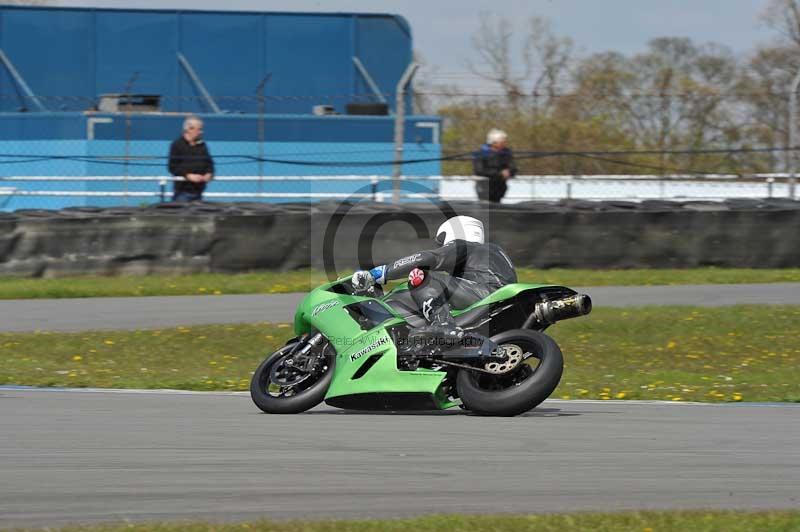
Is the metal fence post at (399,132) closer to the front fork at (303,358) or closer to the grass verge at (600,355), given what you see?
the grass verge at (600,355)

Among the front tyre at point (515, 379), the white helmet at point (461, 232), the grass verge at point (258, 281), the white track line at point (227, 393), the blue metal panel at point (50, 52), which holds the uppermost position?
the blue metal panel at point (50, 52)

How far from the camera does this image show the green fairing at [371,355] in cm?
777

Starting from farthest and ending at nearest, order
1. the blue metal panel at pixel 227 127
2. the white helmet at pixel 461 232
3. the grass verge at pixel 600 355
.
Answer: the blue metal panel at pixel 227 127 < the grass verge at pixel 600 355 < the white helmet at pixel 461 232

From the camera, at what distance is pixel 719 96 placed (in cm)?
1886

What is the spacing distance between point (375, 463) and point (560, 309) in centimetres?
187

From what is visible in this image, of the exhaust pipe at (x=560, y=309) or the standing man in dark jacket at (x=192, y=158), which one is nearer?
the exhaust pipe at (x=560, y=309)

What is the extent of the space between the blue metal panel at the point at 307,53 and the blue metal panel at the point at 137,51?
2.17m

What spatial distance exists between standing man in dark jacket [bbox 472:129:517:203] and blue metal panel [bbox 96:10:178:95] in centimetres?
1357

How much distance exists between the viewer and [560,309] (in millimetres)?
7707

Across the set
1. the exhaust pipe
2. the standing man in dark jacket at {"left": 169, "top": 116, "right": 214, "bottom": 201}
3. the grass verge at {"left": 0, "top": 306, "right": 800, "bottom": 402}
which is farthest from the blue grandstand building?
the exhaust pipe

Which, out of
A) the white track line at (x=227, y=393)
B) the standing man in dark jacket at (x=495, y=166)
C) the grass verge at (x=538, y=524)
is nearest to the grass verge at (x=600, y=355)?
the white track line at (x=227, y=393)

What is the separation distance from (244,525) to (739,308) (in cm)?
904

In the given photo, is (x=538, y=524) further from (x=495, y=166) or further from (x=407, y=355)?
(x=495, y=166)

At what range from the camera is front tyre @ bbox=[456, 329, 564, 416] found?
7387mm
